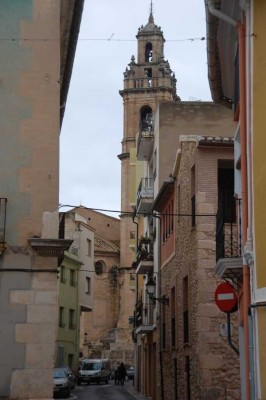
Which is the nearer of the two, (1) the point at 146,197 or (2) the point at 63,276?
(1) the point at 146,197

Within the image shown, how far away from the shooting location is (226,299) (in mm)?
12961

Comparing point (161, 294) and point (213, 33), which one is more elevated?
point (213, 33)

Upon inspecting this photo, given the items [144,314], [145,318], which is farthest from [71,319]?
[145,318]

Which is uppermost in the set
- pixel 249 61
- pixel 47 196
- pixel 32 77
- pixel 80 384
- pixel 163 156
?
pixel 163 156

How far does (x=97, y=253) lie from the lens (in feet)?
247

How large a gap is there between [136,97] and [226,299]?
64.3 m

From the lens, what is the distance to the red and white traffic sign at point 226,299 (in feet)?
42.2

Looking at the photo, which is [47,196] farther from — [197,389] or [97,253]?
[97,253]

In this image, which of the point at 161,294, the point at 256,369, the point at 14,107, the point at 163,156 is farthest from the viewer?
the point at 163,156

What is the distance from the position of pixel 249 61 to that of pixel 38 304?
4967mm

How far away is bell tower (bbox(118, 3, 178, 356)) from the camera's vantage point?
2918 inches

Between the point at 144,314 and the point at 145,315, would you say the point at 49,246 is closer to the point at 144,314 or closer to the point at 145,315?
the point at 145,315

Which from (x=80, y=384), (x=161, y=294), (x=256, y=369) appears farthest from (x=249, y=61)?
(x=80, y=384)

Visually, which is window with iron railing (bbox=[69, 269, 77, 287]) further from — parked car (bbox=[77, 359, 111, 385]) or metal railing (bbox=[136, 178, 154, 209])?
metal railing (bbox=[136, 178, 154, 209])
